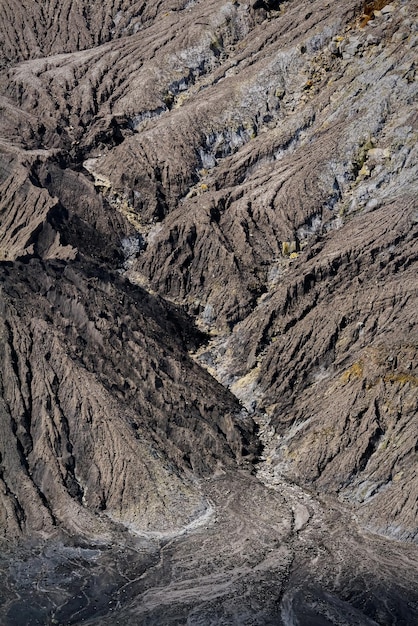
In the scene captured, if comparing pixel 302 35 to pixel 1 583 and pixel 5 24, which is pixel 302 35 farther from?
pixel 1 583

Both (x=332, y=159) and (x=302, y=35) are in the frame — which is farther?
(x=302, y=35)

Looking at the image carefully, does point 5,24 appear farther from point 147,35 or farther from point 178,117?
point 178,117

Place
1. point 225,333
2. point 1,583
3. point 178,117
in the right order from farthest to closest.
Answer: point 178,117
point 225,333
point 1,583

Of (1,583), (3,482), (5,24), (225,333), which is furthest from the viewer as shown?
(5,24)

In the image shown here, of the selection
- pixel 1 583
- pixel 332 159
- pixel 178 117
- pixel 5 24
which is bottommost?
pixel 1 583

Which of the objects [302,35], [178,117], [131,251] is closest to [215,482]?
[131,251]

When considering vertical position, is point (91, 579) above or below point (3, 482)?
below
